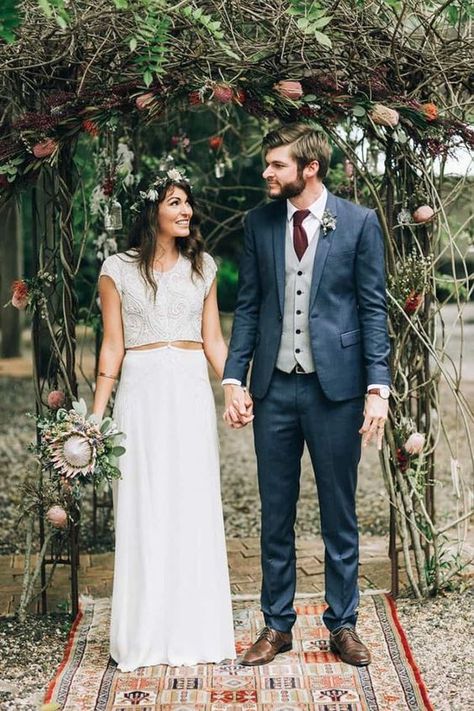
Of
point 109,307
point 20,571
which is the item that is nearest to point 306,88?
point 109,307

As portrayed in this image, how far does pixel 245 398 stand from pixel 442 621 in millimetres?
1440

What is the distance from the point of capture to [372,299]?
3.82m

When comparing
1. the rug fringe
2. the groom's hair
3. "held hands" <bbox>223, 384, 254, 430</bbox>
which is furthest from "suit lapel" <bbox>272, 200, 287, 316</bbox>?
the rug fringe

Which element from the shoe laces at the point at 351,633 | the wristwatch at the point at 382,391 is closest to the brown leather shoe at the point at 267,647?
the shoe laces at the point at 351,633

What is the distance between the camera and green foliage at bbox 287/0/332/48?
3611mm

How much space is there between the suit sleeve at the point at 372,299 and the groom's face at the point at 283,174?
0.30 meters

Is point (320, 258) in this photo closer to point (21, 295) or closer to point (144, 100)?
point (144, 100)

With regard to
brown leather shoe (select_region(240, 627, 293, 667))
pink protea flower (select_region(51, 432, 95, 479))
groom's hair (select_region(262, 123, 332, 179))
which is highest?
groom's hair (select_region(262, 123, 332, 179))

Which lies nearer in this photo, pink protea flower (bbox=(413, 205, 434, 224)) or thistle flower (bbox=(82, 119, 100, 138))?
thistle flower (bbox=(82, 119, 100, 138))

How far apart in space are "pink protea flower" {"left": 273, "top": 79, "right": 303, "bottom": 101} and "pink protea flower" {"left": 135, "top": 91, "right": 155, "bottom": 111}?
0.50 metres

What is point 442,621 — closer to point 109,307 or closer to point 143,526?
point 143,526

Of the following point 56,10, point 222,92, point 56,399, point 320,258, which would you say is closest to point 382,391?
point 320,258

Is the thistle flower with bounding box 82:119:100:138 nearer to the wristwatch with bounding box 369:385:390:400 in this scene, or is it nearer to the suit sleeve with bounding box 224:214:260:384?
the suit sleeve with bounding box 224:214:260:384

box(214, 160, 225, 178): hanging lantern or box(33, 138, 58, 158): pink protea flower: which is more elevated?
box(214, 160, 225, 178): hanging lantern
